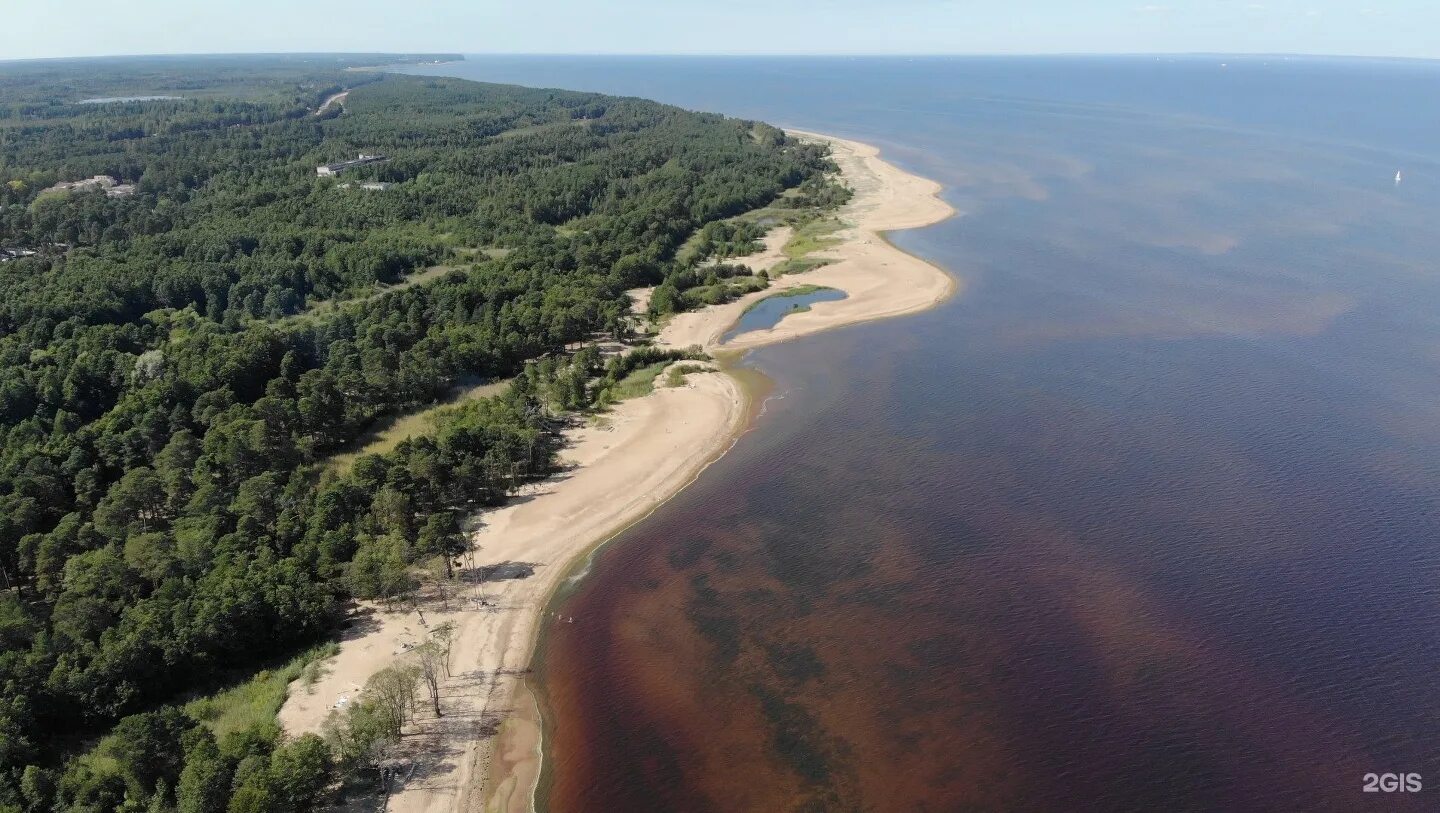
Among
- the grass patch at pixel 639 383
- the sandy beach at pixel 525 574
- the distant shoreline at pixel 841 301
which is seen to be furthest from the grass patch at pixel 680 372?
the distant shoreline at pixel 841 301

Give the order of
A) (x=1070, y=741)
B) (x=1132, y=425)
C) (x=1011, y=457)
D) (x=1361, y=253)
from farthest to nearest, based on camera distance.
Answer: (x=1361, y=253), (x=1132, y=425), (x=1011, y=457), (x=1070, y=741)

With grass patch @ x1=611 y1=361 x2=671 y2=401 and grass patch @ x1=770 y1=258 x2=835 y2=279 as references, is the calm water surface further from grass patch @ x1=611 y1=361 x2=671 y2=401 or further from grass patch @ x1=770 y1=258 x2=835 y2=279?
grass patch @ x1=770 y1=258 x2=835 y2=279

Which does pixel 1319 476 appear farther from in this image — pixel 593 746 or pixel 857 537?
pixel 593 746

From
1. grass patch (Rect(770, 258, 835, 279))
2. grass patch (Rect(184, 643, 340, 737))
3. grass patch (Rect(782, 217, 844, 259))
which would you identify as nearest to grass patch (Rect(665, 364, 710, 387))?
grass patch (Rect(770, 258, 835, 279))

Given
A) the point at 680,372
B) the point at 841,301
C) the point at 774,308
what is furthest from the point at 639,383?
the point at 841,301

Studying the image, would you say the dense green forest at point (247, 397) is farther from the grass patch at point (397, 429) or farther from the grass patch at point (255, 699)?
the grass patch at point (255, 699)

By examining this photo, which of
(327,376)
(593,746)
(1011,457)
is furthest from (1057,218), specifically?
(593,746)
